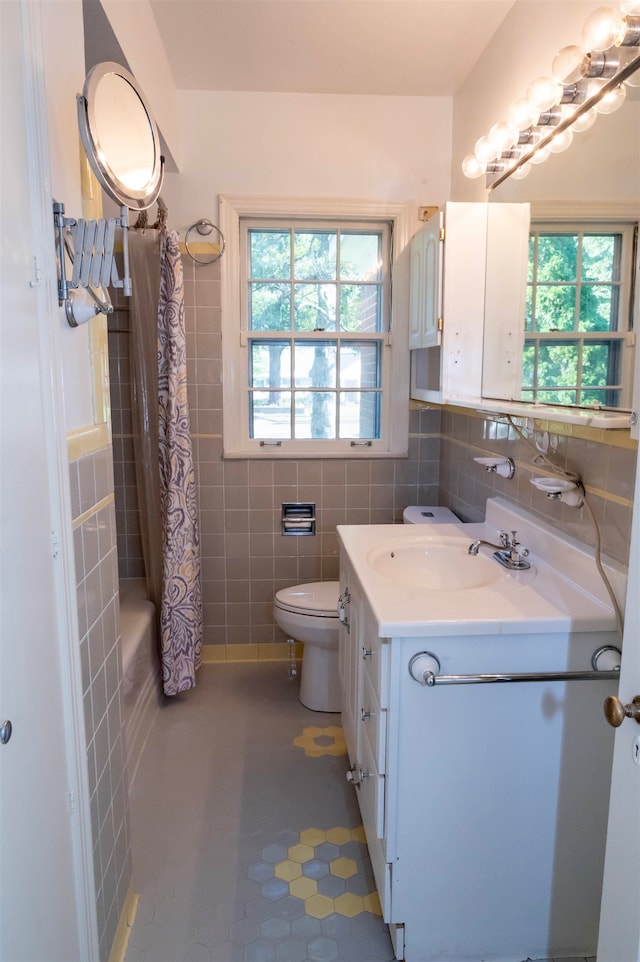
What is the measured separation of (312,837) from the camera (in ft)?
5.96

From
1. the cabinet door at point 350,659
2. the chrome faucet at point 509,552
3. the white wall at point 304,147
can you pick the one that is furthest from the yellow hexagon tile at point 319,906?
the white wall at point 304,147

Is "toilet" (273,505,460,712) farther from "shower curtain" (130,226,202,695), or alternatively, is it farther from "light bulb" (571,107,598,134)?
"light bulb" (571,107,598,134)

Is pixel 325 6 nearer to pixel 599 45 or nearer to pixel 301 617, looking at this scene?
pixel 599 45

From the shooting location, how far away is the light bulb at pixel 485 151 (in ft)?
6.29

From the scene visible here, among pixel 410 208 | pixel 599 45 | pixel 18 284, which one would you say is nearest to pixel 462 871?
pixel 18 284

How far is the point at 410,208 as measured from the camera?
271cm

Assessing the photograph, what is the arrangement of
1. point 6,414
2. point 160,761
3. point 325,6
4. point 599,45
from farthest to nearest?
point 160,761, point 325,6, point 599,45, point 6,414

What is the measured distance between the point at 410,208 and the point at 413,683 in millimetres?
2200

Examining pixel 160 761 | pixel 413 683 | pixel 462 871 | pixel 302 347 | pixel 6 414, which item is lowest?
pixel 160 761

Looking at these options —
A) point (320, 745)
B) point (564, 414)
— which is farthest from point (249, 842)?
point (564, 414)

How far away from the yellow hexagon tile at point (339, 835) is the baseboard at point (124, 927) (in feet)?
1.84

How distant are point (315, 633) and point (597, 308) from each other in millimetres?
1571

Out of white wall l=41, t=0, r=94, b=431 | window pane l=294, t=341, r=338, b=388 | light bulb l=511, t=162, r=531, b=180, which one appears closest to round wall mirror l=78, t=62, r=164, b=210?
white wall l=41, t=0, r=94, b=431

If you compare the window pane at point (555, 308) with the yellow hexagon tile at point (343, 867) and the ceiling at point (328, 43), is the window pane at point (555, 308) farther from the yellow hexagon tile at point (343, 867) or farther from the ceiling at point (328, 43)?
the yellow hexagon tile at point (343, 867)
